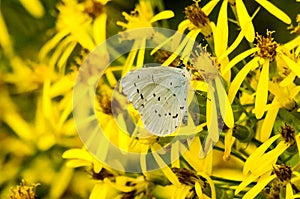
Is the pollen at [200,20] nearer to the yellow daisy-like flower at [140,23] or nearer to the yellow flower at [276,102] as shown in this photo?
the yellow daisy-like flower at [140,23]

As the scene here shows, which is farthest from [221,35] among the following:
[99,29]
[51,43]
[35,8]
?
[35,8]

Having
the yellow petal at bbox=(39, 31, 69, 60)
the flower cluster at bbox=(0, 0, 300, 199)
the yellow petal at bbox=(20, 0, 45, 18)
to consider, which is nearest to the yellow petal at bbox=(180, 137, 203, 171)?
the flower cluster at bbox=(0, 0, 300, 199)

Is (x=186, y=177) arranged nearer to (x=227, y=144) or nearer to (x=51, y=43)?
(x=227, y=144)

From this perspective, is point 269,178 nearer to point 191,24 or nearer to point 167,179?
point 167,179

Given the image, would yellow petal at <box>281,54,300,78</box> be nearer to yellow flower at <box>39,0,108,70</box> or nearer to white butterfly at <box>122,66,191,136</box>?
white butterfly at <box>122,66,191,136</box>

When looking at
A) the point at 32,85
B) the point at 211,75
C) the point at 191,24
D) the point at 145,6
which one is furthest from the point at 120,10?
the point at 211,75

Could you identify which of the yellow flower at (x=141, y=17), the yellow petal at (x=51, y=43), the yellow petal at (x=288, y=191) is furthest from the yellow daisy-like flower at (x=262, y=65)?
the yellow petal at (x=51, y=43)
